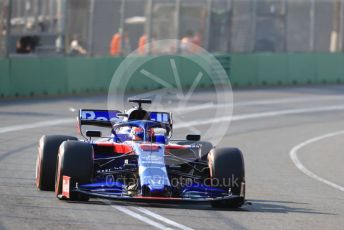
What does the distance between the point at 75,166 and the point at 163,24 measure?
25884 mm

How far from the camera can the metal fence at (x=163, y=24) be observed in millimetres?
36062

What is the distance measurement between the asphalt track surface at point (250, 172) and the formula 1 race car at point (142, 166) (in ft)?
0.58

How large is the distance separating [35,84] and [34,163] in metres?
13.9

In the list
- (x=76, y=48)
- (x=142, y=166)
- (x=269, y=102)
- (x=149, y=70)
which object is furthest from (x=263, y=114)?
(x=142, y=166)

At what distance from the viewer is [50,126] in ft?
79.3

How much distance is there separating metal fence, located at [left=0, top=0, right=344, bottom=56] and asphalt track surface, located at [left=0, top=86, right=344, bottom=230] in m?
4.53

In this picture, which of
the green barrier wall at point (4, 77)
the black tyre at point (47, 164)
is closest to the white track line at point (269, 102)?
the green barrier wall at point (4, 77)

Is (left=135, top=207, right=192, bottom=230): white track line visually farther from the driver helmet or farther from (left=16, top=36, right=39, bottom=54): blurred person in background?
(left=16, top=36, right=39, bottom=54): blurred person in background

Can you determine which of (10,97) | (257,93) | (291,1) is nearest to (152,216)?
(10,97)

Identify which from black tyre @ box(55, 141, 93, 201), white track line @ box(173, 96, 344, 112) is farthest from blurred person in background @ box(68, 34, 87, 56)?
black tyre @ box(55, 141, 93, 201)

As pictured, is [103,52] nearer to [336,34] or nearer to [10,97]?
[10,97]

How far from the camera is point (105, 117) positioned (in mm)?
14602

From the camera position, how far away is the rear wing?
1437 centimetres

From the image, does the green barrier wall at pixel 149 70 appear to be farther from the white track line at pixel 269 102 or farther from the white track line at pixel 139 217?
the white track line at pixel 139 217
